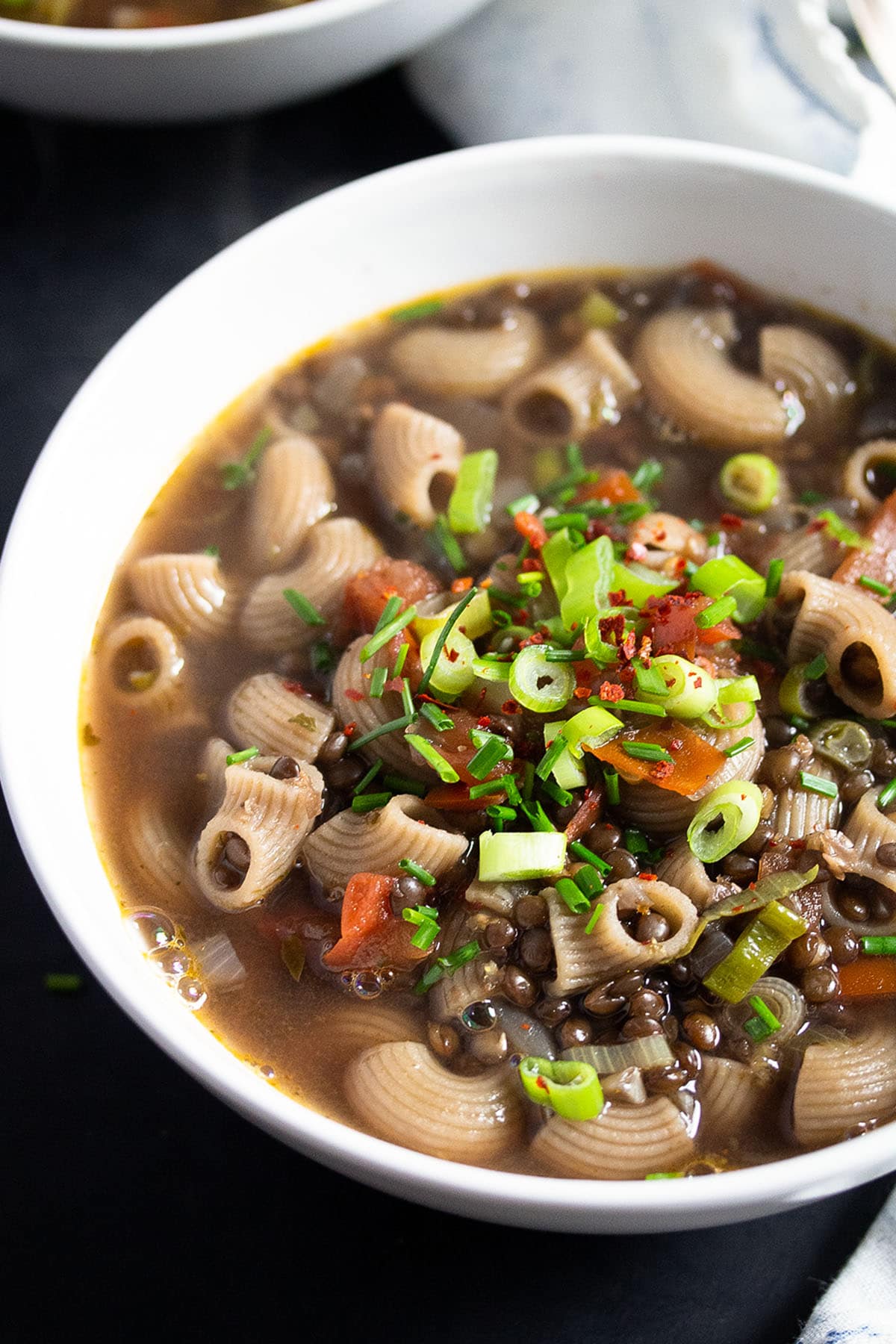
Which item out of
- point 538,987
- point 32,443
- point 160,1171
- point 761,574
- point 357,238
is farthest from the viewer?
point 32,443

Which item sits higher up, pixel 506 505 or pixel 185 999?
pixel 506 505

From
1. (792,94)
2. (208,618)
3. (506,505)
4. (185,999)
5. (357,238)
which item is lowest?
(185,999)

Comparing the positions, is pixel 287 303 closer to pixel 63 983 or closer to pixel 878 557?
pixel 878 557

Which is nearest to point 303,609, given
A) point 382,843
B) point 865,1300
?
point 382,843

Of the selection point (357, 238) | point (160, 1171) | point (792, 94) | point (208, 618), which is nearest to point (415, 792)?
point (208, 618)

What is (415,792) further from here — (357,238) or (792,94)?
(792,94)

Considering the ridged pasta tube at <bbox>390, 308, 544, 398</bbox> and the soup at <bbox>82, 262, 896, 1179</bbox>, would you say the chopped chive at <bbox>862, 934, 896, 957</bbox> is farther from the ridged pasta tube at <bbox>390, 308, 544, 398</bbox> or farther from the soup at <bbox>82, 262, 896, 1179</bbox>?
the ridged pasta tube at <bbox>390, 308, 544, 398</bbox>
